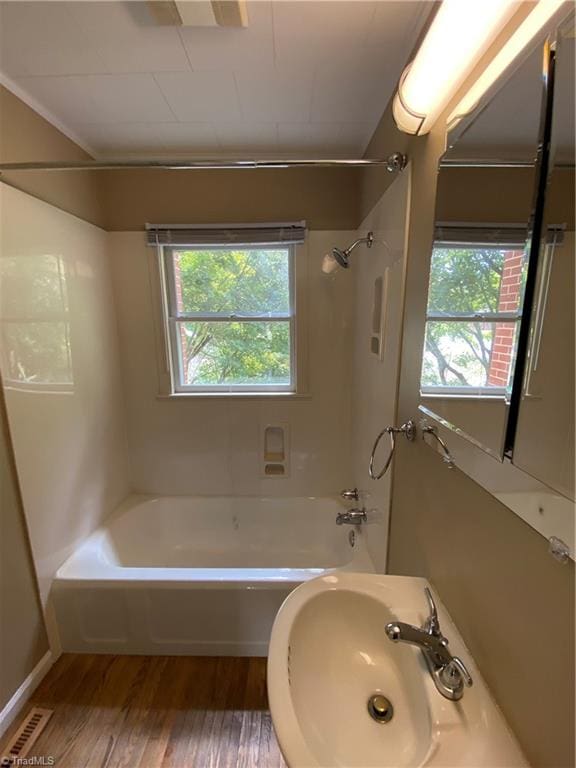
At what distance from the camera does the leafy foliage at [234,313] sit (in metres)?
2.13

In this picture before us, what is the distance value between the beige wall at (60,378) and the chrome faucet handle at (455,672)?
5.19 feet

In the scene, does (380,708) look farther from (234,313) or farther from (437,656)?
(234,313)

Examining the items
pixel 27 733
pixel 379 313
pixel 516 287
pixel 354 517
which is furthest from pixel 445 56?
pixel 27 733

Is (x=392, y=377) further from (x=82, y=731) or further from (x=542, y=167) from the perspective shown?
(x=82, y=731)

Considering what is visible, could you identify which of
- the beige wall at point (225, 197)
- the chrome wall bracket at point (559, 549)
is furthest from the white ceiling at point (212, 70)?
the chrome wall bracket at point (559, 549)

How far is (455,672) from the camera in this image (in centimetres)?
71

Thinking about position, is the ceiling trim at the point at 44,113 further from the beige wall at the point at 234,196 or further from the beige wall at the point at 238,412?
the beige wall at the point at 238,412

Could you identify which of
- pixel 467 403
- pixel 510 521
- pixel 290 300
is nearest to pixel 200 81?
pixel 290 300

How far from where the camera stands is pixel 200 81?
1.29 m

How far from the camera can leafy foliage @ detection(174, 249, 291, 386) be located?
2.13m

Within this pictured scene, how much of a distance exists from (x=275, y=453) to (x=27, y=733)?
1595 mm

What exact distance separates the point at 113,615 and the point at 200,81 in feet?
7.52

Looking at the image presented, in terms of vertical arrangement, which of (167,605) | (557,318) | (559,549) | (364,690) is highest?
(557,318)

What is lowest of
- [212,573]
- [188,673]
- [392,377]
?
[188,673]
